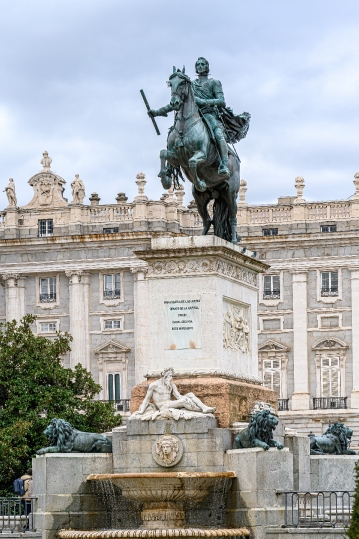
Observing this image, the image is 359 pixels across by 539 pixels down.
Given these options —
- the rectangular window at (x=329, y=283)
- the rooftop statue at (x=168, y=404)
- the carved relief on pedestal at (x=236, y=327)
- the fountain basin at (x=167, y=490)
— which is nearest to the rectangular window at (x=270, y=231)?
the rectangular window at (x=329, y=283)

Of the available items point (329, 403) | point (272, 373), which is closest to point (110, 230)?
point (272, 373)

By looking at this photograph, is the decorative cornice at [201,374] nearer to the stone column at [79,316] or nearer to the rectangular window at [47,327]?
the stone column at [79,316]

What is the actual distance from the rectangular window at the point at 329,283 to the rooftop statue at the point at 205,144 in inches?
2523

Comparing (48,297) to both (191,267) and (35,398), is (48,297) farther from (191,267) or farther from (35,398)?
(191,267)

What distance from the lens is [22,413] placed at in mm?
51406

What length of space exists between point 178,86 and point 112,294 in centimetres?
6743

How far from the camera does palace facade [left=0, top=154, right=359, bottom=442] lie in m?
89.9

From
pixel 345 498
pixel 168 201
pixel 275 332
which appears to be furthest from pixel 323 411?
pixel 345 498

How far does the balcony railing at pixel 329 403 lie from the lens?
89062 millimetres

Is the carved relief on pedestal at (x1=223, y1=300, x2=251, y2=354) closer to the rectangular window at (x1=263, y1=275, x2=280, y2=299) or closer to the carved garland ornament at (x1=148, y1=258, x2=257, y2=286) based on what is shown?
the carved garland ornament at (x1=148, y1=258, x2=257, y2=286)

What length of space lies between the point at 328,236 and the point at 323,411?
830 cm

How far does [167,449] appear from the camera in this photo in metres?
24.3

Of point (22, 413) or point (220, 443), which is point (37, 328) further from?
point (220, 443)

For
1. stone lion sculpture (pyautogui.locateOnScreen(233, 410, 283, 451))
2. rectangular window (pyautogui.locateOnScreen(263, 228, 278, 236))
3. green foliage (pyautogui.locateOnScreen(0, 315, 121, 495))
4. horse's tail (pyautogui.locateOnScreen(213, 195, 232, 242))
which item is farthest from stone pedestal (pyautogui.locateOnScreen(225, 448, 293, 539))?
rectangular window (pyautogui.locateOnScreen(263, 228, 278, 236))
